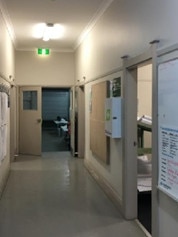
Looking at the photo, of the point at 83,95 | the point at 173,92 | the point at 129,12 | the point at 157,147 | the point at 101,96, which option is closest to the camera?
the point at 173,92

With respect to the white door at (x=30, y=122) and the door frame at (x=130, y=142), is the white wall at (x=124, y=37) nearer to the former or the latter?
the door frame at (x=130, y=142)

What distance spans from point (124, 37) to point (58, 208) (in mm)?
2562

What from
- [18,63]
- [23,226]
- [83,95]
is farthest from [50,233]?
[18,63]

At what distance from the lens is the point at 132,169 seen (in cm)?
395

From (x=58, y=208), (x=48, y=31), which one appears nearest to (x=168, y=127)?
(x=58, y=208)

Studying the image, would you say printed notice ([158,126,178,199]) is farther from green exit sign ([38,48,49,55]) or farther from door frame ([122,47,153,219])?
green exit sign ([38,48,49,55])

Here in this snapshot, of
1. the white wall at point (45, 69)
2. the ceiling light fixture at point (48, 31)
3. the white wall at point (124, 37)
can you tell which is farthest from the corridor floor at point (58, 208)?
the ceiling light fixture at point (48, 31)

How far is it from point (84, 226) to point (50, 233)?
0.43 metres

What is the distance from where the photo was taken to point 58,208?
438 cm

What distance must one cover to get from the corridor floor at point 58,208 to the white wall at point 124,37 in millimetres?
403

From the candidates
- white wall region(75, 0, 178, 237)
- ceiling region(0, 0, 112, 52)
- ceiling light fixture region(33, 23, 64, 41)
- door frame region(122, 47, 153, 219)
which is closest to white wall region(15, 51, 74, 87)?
ceiling region(0, 0, 112, 52)

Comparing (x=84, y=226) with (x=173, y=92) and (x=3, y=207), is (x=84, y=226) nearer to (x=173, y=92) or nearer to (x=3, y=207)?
(x=3, y=207)

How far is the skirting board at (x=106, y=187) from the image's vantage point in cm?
430

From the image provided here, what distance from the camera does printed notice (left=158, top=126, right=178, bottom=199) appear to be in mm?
2588
